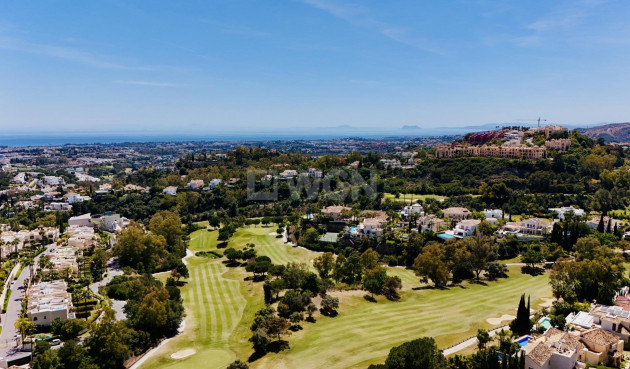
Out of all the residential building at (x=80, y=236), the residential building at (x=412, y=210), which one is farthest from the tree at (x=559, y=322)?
the residential building at (x=80, y=236)

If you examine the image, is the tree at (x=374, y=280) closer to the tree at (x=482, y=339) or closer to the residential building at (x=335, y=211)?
the tree at (x=482, y=339)

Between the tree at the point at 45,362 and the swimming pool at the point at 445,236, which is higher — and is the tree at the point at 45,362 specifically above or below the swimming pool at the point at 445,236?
below

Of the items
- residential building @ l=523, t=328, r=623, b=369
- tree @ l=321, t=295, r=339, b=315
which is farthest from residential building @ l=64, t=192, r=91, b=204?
residential building @ l=523, t=328, r=623, b=369

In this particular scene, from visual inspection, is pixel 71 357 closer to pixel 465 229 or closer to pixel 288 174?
pixel 465 229

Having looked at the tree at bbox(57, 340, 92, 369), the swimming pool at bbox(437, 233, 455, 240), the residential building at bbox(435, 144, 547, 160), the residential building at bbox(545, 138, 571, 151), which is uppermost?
the residential building at bbox(545, 138, 571, 151)

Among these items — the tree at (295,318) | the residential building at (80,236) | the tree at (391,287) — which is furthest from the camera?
the residential building at (80,236)

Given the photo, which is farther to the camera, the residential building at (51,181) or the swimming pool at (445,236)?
the residential building at (51,181)

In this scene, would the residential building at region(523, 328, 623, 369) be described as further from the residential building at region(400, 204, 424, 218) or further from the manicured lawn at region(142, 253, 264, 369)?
the residential building at region(400, 204, 424, 218)

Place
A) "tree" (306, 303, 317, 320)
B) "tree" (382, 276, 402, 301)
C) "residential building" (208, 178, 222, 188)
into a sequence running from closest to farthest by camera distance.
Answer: "tree" (306, 303, 317, 320) → "tree" (382, 276, 402, 301) → "residential building" (208, 178, 222, 188)

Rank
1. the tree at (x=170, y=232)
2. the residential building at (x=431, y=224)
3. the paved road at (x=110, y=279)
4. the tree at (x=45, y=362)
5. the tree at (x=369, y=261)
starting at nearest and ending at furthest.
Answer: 1. the tree at (x=45, y=362)
2. the paved road at (x=110, y=279)
3. the tree at (x=369, y=261)
4. the residential building at (x=431, y=224)
5. the tree at (x=170, y=232)
